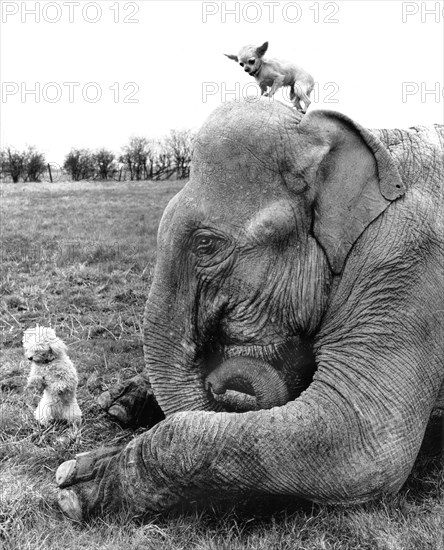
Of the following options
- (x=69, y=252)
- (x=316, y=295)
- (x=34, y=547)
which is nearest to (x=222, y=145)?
(x=316, y=295)

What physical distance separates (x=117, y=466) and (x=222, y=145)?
1.54 metres

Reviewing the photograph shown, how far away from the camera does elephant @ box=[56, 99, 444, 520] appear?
2.93 m

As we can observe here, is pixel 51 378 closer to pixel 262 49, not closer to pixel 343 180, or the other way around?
pixel 343 180

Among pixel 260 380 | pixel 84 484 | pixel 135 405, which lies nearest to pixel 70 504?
pixel 84 484

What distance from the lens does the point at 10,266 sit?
9.34 meters

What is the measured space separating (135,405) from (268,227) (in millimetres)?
1658

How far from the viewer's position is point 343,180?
325 cm

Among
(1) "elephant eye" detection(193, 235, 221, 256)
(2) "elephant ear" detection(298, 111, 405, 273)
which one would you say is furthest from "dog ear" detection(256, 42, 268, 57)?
(1) "elephant eye" detection(193, 235, 221, 256)

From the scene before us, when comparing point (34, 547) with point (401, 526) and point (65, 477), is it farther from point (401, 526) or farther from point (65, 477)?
point (401, 526)

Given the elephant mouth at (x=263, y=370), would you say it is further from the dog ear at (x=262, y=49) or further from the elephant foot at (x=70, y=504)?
the dog ear at (x=262, y=49)

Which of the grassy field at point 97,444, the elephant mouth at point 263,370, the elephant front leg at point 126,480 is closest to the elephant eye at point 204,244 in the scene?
the elephant mouth at point 263,370

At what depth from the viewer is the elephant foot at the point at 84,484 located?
3.07 metres

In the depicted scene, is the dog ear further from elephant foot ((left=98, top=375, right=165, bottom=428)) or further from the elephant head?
elephant foot ((left=98, top=375, right=165, bottom=428))

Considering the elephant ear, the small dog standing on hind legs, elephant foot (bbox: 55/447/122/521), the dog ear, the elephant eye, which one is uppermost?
the dog ear
